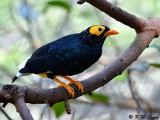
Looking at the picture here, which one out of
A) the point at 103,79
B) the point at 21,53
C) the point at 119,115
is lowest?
the point at 119,115

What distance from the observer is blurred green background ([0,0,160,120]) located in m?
5.52

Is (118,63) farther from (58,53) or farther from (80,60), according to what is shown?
(58,53)

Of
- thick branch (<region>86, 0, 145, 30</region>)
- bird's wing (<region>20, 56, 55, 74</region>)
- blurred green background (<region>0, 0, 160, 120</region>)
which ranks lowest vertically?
blurred green background (<region>0, 0, 160, 120</region>)

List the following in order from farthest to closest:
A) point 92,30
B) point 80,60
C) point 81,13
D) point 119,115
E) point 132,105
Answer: point 81,13, point 119,115, point 132,105, point 92,30, point 80,60

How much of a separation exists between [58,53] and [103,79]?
65 cm

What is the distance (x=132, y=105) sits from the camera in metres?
5.41

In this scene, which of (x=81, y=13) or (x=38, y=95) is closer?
(x=38, y=95)

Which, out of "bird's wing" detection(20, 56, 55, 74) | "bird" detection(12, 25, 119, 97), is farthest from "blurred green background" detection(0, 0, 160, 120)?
"bird's wing" detection(20, 56, 55, 74)

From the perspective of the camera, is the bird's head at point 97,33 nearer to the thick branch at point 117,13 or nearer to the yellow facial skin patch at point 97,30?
the yellow facial skin patch at point 97,30

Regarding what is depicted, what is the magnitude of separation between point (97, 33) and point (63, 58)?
1.86ft

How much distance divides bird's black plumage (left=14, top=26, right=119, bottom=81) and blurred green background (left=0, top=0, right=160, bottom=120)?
165 cm

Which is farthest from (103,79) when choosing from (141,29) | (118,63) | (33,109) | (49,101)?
(33,109)

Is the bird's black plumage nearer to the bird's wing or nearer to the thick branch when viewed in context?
the bird's wing

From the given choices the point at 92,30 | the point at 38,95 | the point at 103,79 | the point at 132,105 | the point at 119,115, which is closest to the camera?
the point at 38,95
